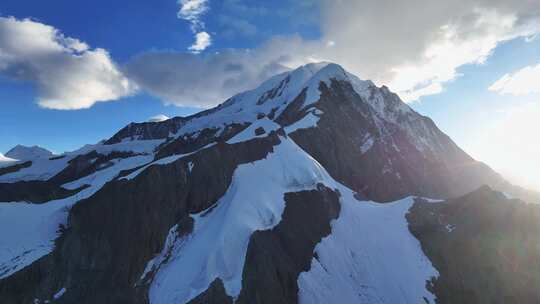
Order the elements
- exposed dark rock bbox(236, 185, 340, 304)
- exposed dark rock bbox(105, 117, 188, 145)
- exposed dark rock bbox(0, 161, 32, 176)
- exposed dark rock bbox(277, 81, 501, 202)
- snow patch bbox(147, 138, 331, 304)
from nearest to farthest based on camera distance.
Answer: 1. snow patch bbox(147, 138, 331, 304)
2. exposed dark rock bbox(236, 185, 340, 304)
3. exposed dark rock bbox(277, 81, 501, 202)
4. exposed dark rock bbox(0, 161, 32, 176)
5. exposed dark rock bbox(105, 117, 188, 145)

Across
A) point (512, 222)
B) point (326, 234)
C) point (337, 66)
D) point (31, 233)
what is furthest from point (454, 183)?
point (31, 233)

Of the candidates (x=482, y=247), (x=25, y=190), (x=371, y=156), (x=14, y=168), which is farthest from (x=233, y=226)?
(x=14, y=168)

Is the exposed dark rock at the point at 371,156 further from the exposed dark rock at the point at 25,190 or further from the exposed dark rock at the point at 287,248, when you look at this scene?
the exposed dark rock at the point at 25,190

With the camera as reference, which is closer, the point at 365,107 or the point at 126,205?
the point at 126,205

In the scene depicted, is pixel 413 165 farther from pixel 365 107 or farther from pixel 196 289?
pixel 196 289

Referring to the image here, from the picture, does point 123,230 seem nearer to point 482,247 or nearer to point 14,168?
point 482,247

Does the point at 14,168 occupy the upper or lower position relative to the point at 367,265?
upper

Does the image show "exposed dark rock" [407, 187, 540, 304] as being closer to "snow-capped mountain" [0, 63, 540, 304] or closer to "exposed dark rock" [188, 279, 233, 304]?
"snow-capped mountain" [0, 63, 540, 304]

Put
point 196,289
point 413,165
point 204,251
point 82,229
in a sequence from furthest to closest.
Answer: point 413,165
point 82,229
point 204,251
point 196,289

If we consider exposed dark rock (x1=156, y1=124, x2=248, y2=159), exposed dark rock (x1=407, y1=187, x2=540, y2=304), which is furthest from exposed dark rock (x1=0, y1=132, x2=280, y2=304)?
exposed dark rock (x1=156, y1=124, x2=248, y2=159)
